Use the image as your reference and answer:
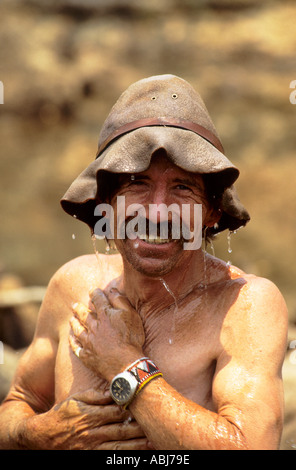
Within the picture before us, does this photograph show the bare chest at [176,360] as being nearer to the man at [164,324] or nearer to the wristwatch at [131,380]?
the man at [164,324]

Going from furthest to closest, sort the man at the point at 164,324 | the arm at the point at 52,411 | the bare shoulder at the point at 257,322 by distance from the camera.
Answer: the arm at the point at 52,411 → the bare shoulder at the point at 257,322 → the man at the point at 164,324

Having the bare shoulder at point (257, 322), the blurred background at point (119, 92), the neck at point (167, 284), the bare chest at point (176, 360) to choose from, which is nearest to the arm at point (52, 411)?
the bare chest at point (176, 360)

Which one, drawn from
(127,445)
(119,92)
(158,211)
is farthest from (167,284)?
(119,92)

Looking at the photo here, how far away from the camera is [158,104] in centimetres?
331

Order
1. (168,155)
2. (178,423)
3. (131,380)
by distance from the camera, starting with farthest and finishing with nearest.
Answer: (168,155) < (131,380) < (178,423)

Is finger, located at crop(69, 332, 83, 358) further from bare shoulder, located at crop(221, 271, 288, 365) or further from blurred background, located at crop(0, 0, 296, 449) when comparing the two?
blurred background, located at crop(0, 0, 296, 449)

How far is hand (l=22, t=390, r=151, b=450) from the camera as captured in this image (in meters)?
3.11

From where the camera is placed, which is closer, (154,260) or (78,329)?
(154,260)

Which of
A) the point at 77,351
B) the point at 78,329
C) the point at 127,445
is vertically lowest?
the point at 127,445

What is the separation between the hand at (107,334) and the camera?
3111 millimetres

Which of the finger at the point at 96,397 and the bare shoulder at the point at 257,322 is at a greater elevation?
the bare shoulder at the point at 257,322

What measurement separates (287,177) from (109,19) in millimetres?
4855

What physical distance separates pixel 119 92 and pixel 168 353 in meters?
10.0

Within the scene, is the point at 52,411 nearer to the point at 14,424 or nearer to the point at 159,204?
the point at 14,424
